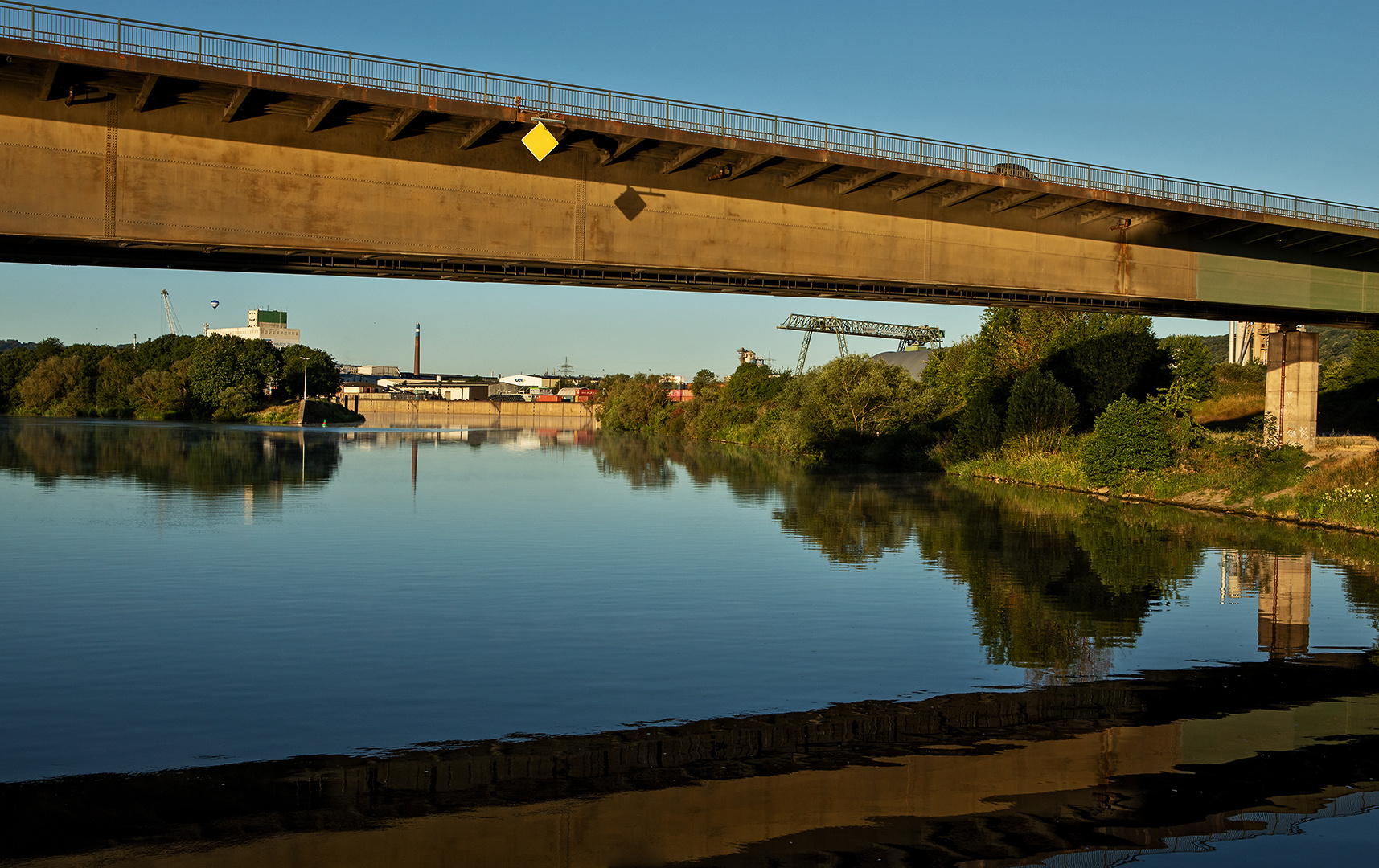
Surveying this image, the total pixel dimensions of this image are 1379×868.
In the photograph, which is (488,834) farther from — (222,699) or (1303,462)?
(1303,462)

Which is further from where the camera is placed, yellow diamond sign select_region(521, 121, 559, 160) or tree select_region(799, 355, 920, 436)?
tree select_region(799, 355, 920, 436)

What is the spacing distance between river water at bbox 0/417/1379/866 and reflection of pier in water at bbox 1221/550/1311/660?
0.12 meters

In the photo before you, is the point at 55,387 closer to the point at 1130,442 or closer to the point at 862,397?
the point at 862,397

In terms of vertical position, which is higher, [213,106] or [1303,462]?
[213,106]

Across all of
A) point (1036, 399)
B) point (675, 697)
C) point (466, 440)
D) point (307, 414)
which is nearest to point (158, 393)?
point (307, 414)

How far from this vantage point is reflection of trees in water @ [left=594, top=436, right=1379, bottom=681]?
18266 mm

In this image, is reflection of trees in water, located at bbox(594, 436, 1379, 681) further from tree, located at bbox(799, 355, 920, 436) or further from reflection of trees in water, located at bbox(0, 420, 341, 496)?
reflection of trees in water, located at bbox(0, 420, 341, 496)

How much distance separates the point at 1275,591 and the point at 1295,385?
959 inches

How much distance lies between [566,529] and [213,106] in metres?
15.0

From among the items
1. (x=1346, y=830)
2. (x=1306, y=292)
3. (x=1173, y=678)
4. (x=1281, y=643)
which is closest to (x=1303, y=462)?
(x=1306, y=292)

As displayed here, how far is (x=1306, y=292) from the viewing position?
1521 inches

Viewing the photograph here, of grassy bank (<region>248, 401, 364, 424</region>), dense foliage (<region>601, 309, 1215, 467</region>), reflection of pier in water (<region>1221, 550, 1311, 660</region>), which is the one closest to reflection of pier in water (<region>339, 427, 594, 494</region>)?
dense foliage (<region>601, 309, 1215, 467</region>)

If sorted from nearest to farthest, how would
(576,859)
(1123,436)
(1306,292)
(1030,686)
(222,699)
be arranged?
1. (576,859)
2. (222,699)
3. (1030,686)
4. (1306,292)
5. (1123,436)

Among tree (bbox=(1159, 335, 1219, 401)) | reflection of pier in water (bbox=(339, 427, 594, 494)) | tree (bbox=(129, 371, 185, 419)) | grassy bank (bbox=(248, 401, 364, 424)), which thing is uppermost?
tree (bbox=(1159, 335, 1219, 401))
